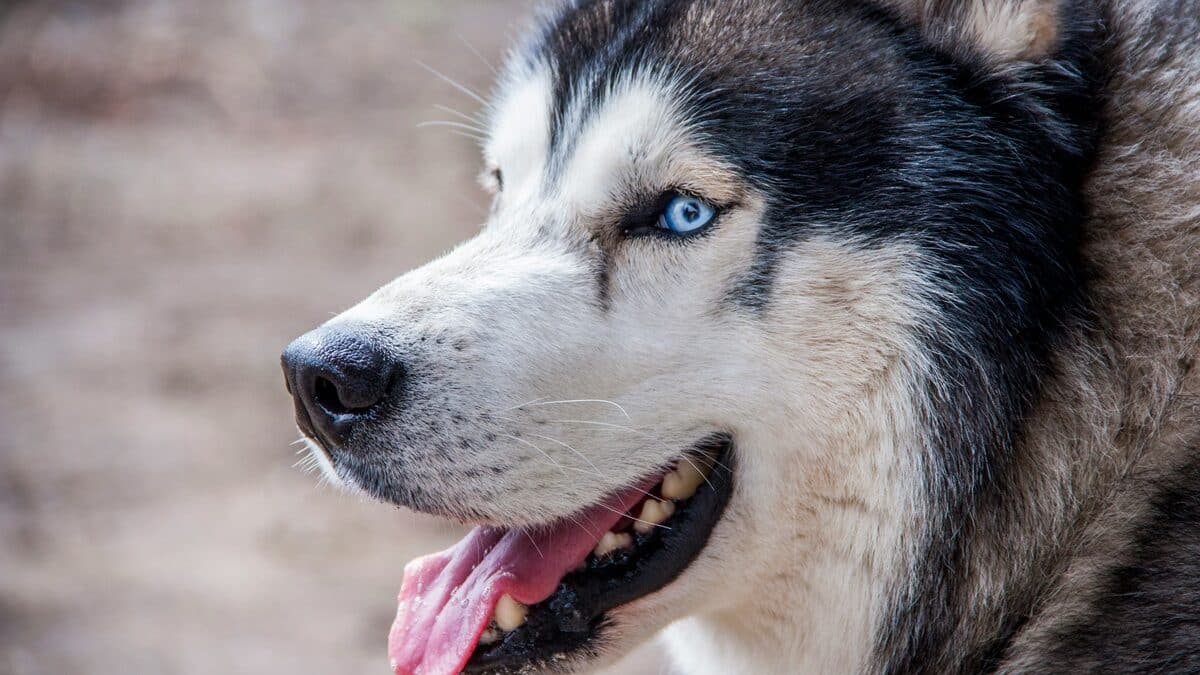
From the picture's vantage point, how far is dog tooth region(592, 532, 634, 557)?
255 centimetres

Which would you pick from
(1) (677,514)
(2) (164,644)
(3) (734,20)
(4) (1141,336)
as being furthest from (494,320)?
(2) (164,644)

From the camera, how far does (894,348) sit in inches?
92.9

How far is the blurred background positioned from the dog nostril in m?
1.55

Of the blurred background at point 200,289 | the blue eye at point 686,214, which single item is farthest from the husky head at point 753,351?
the blurred background at point 200,289

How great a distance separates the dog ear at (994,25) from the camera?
8.00ft

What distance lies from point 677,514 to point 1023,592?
0.67 m

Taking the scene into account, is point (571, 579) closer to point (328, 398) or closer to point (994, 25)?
point (328, 398)

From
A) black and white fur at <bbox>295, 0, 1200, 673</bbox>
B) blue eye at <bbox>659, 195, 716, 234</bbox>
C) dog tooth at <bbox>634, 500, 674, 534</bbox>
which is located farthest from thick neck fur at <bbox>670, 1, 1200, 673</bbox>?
blue eye at <bbox>659, 195, 716, 234</bbox>

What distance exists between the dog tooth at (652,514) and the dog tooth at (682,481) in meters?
0.02

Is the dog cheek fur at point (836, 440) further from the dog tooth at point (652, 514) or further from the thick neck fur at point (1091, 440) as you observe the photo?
the dog tooth at point (652, 514)

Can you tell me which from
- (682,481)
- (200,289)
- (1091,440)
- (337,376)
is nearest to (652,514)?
(682,481)

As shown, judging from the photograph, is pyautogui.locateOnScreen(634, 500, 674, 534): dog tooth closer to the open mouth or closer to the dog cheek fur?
the open mouth

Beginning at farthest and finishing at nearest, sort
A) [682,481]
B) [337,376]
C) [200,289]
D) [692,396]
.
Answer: [200,289] < [682,481] < [692,396] < [337,376]

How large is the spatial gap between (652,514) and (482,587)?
14.7 inches
